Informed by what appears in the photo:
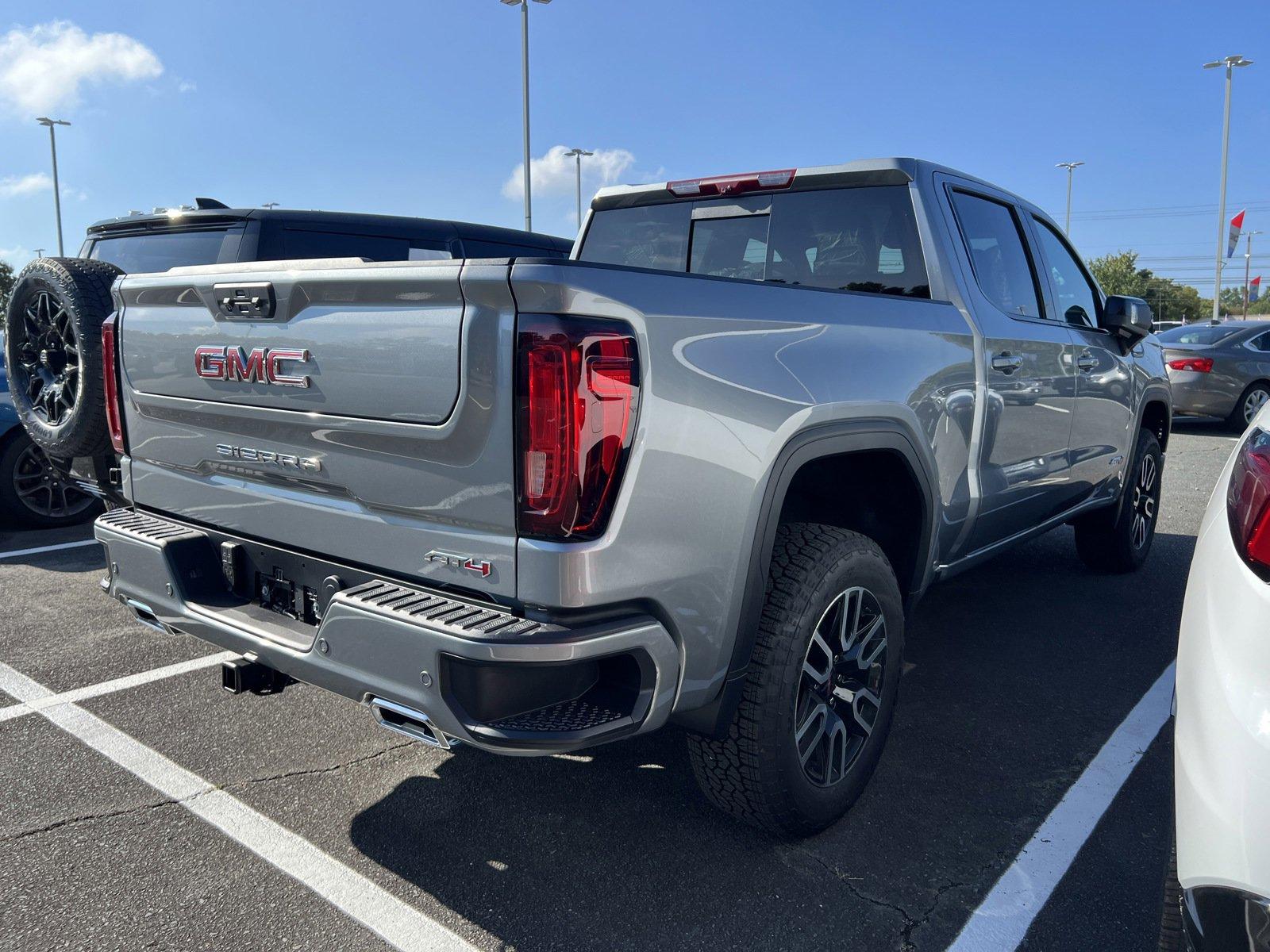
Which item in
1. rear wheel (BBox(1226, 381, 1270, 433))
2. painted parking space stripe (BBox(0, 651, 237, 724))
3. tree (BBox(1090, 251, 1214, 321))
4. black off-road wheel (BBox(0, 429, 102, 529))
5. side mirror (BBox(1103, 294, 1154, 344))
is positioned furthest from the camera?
tree (BBox(1090, 251, 1214, 321))

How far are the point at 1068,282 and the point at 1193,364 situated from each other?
9373mm

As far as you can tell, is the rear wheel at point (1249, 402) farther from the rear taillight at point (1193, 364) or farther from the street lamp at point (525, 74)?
the street lamp at point (525, 74)

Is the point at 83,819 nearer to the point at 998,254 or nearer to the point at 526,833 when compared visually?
the point at 526,833

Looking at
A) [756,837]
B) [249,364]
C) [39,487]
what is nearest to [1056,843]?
[756,837]

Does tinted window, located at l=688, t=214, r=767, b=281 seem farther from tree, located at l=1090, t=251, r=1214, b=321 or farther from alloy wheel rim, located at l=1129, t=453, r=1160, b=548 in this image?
tree, located at l=1090, t=251, r=1214, b=321

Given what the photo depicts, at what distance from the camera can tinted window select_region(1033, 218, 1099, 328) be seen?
14.3 ft

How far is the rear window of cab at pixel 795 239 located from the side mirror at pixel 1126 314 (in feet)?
5.33

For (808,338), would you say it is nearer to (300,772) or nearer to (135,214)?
(300,772)

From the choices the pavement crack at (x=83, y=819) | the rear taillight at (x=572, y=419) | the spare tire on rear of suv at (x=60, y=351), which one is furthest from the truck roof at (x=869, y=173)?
the pavement crack at (x=83, y=819)

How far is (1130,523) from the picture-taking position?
5.30 meters

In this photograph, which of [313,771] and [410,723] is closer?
[410,723]

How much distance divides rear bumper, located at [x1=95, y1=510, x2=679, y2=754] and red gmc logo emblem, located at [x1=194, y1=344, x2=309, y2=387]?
47 cm

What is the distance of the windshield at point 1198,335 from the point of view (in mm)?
12492

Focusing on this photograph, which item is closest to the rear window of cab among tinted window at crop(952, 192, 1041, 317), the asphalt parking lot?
tinted window at crop(952, 192, 1041, 317)
